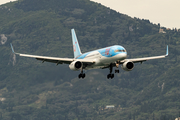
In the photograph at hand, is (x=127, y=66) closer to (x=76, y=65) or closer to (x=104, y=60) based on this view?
(x=104, y=60)

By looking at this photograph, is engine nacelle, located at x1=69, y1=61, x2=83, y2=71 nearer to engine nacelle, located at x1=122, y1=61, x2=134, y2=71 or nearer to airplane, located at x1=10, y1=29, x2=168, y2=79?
airplane, located at x1=10, y1=29, x2=168, y2=79

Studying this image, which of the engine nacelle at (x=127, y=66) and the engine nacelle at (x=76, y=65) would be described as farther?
the engine nacelle at (x=127, y=66)

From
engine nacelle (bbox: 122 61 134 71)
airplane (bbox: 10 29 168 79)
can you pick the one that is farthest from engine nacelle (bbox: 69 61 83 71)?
engine nacelle (bbox: 122 61 134 71)

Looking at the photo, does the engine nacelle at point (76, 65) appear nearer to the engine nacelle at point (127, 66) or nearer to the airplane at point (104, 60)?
the airplane at point (104, 60)

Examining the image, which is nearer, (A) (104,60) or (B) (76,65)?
(B) (76,65)

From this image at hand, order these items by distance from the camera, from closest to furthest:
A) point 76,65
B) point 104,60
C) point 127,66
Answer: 1. point 127,66
2. point 76,65
3. point 104,60

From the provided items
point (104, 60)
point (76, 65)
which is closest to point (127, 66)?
point (104, 60)

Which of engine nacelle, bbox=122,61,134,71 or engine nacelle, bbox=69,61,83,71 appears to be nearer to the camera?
engine nacelle, bbox=69,61,83,71

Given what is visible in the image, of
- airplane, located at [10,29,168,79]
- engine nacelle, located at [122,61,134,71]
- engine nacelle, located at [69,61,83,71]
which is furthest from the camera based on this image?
engine nacelle, located at [122,61,134,71]

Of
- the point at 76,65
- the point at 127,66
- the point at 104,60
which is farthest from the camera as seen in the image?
the point at 104,60

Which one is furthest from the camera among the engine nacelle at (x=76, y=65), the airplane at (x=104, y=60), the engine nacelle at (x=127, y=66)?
the engine nacelle at (x=127, y=66)

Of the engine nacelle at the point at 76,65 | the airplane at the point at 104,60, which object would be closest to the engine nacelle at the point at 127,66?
the airplane at the point at 104,60

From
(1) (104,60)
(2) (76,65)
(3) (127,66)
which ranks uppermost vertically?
(1) (104,60)

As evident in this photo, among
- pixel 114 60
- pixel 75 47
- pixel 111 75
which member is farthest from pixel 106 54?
pixel 75 47
